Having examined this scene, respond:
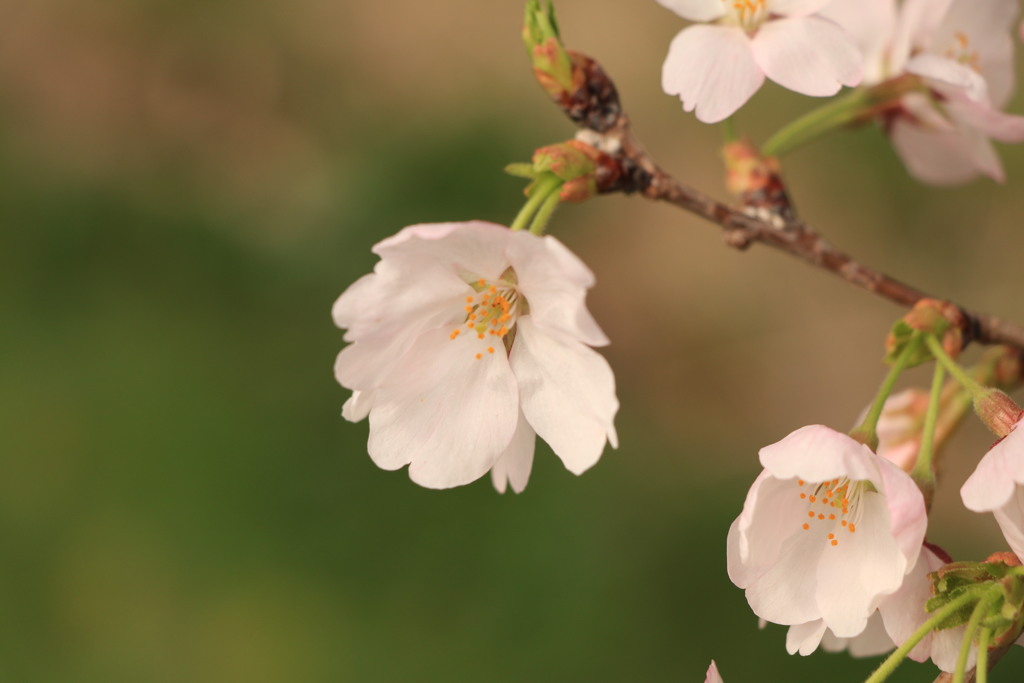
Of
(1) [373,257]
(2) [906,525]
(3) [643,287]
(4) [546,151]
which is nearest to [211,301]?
(1) [373,257]

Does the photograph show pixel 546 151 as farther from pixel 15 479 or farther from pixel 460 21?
pixel 460 21

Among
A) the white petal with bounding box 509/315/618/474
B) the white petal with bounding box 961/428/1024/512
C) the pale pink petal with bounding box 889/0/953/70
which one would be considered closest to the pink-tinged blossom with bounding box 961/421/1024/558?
the white petal with bounding box 961/428/1024/512

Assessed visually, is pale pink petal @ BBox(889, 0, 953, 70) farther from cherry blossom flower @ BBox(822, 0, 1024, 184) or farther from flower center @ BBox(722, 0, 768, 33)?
flower center @ BBox(722, 0, 768, 33)

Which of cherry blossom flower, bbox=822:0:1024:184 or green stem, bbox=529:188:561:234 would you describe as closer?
green stem, bbox=529:188:561:234

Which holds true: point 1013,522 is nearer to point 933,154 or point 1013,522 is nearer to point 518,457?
point 518,457

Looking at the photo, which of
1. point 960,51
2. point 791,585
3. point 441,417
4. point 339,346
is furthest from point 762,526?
point 339,346
